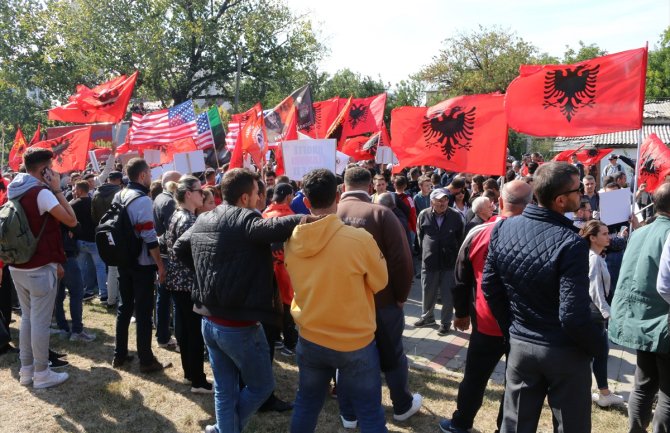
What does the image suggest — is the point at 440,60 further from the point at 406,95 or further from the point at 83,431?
the point at 83,431

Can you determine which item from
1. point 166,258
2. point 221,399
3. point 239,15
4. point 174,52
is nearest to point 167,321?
point 166,258

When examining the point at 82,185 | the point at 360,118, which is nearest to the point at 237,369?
the point at 82,185

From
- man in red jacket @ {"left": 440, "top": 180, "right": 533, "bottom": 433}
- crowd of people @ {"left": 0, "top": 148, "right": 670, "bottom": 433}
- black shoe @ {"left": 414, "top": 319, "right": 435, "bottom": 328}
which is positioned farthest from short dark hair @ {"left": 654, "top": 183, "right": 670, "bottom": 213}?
black shoe @ {"left": 414, "top": 319, "right": 435, "bottom": 328}

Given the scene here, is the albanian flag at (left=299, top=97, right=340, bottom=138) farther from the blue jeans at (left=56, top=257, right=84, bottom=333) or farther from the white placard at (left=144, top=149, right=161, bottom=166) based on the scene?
the blue jeans at (left=56, top=257, right=84, bottom=333)

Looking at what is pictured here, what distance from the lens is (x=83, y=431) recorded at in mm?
4066

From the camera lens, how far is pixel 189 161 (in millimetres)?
9953

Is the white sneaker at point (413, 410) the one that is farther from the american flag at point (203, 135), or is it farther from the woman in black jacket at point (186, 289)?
the american flag at point (203, 135)

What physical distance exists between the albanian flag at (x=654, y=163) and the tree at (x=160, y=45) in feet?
→ 84.8

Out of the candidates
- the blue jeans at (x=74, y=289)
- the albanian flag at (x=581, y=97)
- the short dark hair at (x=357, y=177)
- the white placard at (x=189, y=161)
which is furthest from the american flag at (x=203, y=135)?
the short dark hair at (x=357, y=177)

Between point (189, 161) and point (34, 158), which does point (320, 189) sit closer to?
point (34, 158)

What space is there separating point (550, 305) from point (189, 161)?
8.40 metres

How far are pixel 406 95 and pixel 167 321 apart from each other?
40894 millimetres

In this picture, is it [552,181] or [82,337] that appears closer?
[552,181]

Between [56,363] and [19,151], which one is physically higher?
[19,151]
